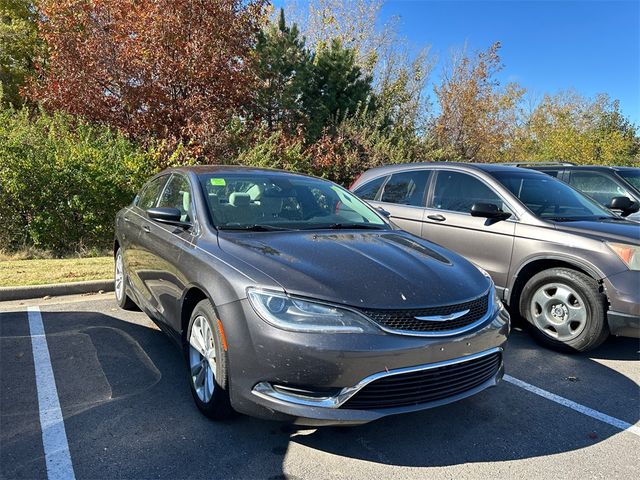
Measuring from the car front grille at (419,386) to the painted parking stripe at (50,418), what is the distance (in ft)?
5.10

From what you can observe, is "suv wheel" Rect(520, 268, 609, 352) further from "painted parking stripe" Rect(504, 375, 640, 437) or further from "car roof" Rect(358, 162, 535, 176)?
"car roof" Rect(358, 162, 535, 176)

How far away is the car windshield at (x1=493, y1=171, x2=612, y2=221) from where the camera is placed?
5.07 meters

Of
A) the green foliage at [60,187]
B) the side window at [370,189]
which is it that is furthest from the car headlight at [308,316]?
the green foliage at [60,187]

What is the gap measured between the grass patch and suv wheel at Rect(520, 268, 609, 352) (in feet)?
17.3

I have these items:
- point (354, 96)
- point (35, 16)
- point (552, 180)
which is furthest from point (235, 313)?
point (35, 16)

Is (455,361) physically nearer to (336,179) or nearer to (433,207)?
(433,207)

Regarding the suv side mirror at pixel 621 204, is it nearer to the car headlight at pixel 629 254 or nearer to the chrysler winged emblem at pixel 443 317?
the car headlight at pixel 629 254

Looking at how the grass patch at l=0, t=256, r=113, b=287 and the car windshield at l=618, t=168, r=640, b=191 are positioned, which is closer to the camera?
the grass patch at l=0, t=256, r=113, b=287

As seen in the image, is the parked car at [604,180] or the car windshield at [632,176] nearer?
the parked car at [604,180]

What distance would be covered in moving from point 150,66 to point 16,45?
10808mm

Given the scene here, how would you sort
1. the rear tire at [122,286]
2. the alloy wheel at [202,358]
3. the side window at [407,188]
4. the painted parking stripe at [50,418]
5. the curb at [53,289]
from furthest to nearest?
1. the side window at [407,188]
2. the curb at [53,289]
3. the rear tire at [122,286]
4. the alloy wheel at [202,358]
5. the painted parking stripe at [50,418]

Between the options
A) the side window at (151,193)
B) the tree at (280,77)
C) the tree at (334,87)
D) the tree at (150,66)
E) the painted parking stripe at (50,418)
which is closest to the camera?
the painted parking stripe at (50,418)

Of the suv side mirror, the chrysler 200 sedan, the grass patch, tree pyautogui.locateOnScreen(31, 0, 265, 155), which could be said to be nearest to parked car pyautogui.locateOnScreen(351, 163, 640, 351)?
the suv side mirror

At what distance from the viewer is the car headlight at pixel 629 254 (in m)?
4.16
